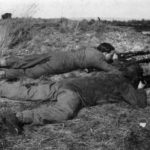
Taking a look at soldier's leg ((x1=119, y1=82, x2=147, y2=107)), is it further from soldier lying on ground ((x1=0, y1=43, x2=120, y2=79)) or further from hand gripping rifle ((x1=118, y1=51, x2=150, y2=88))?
hand gripping rifle ((x1=118, y1=51, x2=150, y2=88))

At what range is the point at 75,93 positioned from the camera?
519 cm

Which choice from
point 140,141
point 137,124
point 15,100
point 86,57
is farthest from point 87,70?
point 140,141

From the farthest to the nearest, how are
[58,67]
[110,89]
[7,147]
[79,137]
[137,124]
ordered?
Answer: 1. [58,67]
2. [110,89]
3. [137,124]
4. [79,137]
5. [7,147]

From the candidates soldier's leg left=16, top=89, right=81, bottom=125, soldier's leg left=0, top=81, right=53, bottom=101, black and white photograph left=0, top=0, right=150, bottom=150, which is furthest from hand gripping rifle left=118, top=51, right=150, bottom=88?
soldier's leg left=16, top=89, right=81, bottom=125

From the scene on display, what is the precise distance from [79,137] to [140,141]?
702 mm

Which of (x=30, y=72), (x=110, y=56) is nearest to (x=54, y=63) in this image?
(x=30, y=72)

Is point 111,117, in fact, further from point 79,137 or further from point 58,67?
point 58,67

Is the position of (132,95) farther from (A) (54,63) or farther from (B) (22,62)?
(B) (22,62)

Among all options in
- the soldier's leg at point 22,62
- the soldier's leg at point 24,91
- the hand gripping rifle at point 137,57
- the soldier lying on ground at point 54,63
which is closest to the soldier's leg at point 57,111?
the soldier's leg at point 24,91

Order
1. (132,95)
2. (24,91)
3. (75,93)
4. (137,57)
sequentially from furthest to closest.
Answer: (137,57), (24,91), (132,95), (75,93)

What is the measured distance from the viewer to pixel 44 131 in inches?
183

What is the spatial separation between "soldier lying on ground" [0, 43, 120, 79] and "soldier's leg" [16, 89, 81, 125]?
152cm

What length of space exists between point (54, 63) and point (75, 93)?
1.72 meters

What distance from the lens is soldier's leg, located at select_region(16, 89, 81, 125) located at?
4730mm
